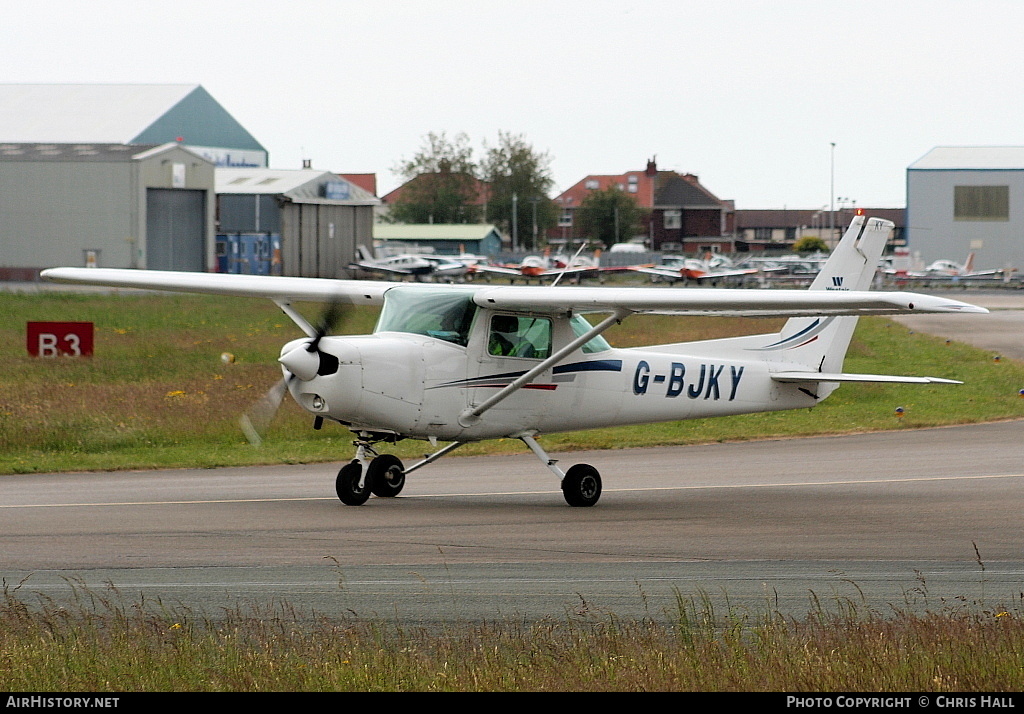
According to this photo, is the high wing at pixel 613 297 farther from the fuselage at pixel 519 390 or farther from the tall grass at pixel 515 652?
the tall grass at pixel 515 652

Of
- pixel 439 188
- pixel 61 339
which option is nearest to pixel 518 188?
pixel 439 188

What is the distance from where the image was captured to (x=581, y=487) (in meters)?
13.9

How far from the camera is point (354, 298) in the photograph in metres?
14.9

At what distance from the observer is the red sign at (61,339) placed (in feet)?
81.1

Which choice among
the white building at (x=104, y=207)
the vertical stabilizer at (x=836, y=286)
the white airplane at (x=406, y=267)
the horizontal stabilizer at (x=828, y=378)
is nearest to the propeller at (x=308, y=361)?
the horizontal stabilizer at (x=828, y=378)

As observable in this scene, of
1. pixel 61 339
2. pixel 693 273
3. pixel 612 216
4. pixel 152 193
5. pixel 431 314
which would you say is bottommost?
pixel 61 339

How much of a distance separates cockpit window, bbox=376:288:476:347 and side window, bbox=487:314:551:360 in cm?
31

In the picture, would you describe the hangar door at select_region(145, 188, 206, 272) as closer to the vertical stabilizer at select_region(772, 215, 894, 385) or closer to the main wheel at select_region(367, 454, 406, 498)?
the vertical stabilizer at select_region(772, 215, 894, 385)

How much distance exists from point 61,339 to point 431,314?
45.0 ft

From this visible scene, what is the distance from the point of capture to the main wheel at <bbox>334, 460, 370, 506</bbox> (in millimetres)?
13570

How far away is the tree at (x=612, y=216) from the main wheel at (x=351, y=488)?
12837 cm

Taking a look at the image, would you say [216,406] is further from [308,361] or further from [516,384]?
[308,361]

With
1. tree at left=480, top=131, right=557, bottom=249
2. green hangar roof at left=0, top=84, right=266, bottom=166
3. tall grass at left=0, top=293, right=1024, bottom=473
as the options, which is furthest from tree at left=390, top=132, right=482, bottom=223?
tall grass at left=0, top=293, right=1024, bottom=473

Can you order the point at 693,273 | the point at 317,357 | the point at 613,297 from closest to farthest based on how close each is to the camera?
the point at 317,357
the point at 613,297
the point at 693,273
